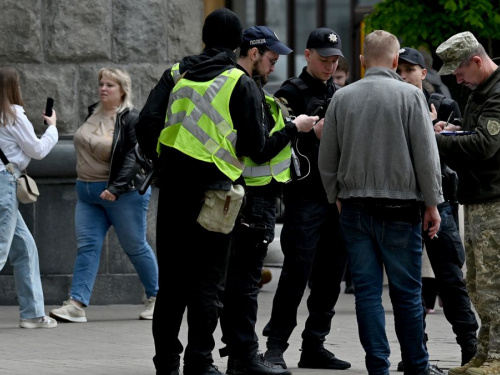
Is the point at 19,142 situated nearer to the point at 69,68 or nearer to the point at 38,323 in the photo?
the point at 38,323

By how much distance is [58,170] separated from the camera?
10.6 metres

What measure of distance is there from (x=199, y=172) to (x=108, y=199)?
3.05 meters

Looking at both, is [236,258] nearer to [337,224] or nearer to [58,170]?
[337,224]

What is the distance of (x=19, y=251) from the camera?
927cm

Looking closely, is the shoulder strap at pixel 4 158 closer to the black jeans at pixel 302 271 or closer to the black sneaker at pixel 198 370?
the black jeans at pixel 302 271

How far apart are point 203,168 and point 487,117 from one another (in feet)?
4.93

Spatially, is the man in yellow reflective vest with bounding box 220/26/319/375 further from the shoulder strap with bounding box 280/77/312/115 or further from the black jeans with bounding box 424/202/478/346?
the black jeans with bounding box 424/202/478/346

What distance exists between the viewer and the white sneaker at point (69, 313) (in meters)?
9.48

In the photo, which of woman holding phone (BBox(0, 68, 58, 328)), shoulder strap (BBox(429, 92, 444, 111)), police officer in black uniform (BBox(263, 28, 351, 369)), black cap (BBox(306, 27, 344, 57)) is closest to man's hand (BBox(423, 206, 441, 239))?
police officer in black uniform (BBox(263, 28, 351, 369))

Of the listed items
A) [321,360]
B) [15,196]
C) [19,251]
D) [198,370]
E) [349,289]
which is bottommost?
[349,289]

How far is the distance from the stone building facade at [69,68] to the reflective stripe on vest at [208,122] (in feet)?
13.7

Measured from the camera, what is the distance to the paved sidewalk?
24.4 ft

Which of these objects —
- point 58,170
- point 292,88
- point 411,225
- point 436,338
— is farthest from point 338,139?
point 58,170

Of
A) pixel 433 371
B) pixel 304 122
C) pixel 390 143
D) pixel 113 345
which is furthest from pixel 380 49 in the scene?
pixel 113 345
